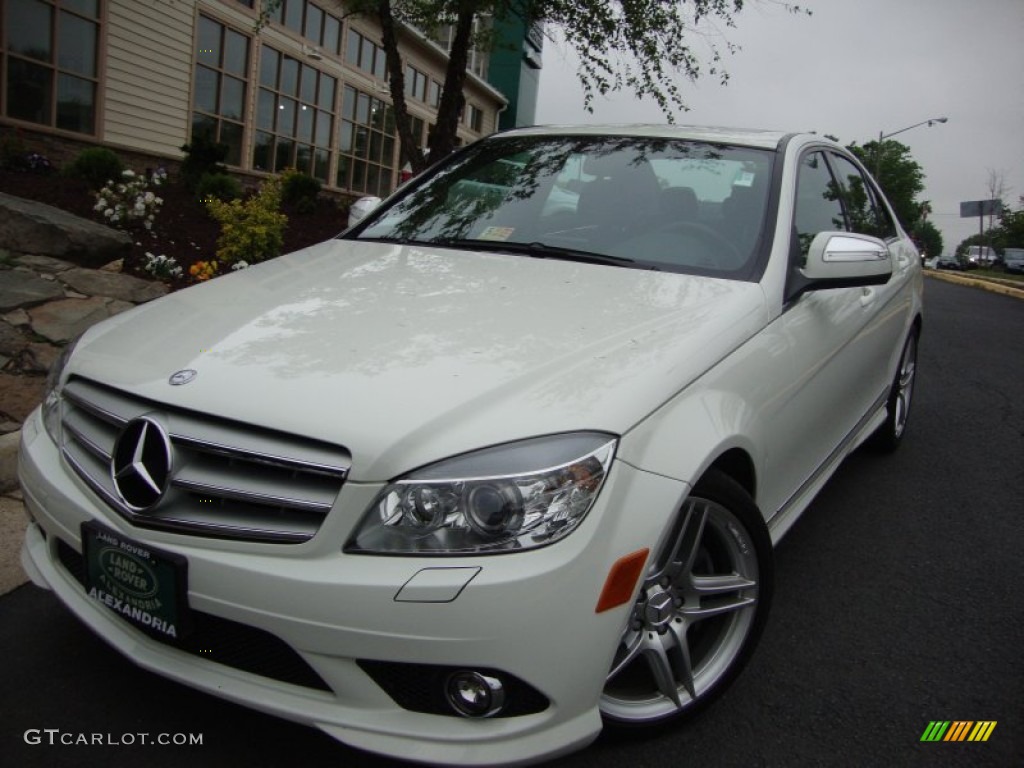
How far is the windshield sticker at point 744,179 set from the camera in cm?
290

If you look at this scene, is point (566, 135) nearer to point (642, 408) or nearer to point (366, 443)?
point (642, 408)

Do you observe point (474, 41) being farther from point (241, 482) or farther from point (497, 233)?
point (241, 482)

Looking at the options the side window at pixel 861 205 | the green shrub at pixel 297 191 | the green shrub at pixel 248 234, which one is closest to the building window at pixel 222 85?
the green shrub at pixel 297 191

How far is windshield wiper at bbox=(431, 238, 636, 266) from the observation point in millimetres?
2727

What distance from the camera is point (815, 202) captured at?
10.5 feet

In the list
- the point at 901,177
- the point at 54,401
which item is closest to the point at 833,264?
the point at 54,401

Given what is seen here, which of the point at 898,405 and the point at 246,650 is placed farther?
the point at 898,405

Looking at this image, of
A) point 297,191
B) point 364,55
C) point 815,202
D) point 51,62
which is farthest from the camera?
point 364,55

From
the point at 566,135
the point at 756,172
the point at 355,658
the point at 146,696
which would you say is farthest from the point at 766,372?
the point at 146,696

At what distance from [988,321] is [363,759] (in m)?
12.1

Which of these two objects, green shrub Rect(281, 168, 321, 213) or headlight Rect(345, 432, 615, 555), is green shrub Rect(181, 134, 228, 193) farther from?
headlight Rect(345, 432, 615, 555)

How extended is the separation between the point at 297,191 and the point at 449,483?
983 centimetres

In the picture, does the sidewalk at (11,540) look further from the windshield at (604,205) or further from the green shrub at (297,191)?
the green shrub at (297,191)

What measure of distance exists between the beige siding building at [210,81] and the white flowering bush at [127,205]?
12.6 feet
